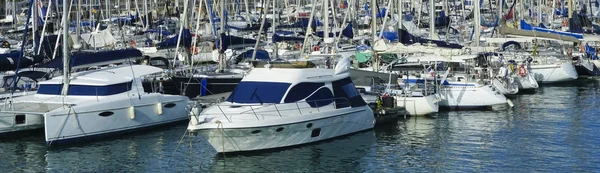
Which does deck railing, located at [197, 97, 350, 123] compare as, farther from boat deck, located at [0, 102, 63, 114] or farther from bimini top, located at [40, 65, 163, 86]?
boat deck, located at [0, 102, 63, 114]

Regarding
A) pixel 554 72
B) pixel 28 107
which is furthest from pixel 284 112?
pixel 554 72

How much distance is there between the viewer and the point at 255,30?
69.8 metres

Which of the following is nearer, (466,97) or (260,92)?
(260,92)

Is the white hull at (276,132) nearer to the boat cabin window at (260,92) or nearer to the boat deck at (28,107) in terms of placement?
the boat cabin window at (260,92)

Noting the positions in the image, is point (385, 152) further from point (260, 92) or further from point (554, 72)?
point (554, 72)

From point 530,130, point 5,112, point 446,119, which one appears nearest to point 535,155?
point 530,130

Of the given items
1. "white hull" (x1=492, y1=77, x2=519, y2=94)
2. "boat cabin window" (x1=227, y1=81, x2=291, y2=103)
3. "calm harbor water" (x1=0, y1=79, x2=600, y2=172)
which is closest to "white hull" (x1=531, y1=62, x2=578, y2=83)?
"white hull" (x1=492, y1=77, x2=519, y2=94)

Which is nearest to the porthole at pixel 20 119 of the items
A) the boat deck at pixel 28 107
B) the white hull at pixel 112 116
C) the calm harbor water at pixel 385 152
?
the boat deck at pixel 28 107

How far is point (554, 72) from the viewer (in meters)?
53.7

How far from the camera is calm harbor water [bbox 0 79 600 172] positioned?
3080 cm

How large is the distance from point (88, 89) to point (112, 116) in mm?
1478

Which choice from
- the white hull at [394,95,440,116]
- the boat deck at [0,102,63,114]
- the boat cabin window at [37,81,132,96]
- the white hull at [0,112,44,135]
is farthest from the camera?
the white hull at [394,95,440,116]

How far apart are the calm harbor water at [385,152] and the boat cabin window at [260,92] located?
181 centimetres

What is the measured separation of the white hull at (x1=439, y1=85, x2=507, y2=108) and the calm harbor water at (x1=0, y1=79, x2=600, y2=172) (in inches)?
89.3
